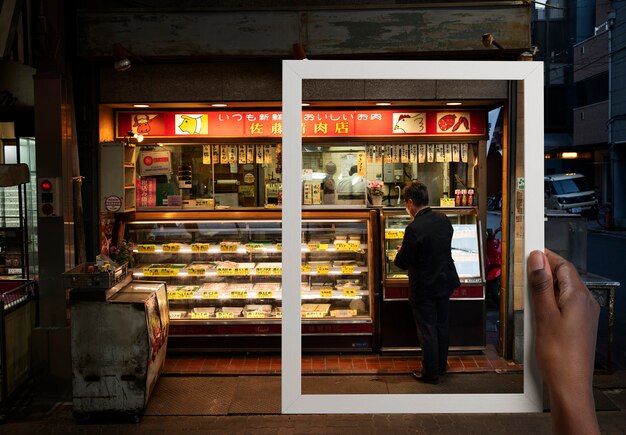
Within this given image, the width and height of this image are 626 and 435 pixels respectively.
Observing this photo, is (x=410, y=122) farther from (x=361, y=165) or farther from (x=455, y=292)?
(x=455, y=292)

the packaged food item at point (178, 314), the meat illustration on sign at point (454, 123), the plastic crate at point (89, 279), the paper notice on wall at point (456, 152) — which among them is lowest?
the packaged food item at point (178, 314)

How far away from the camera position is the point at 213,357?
27.5ft

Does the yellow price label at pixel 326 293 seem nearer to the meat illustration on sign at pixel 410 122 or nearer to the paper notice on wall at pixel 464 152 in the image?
the meat illustration on sign at pixel 410 122

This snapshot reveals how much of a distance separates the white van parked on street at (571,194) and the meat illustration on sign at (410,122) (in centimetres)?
2435

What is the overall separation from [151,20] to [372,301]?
188 inches

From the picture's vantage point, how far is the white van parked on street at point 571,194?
101ft

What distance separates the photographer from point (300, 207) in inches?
58.7

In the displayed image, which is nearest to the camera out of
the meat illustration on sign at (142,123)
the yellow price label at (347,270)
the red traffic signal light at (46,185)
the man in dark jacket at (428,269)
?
the red traffic signal light at (46,185)

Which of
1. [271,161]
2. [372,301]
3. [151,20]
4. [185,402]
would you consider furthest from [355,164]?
[185,402]

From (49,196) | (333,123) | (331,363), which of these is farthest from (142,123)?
(331,363)

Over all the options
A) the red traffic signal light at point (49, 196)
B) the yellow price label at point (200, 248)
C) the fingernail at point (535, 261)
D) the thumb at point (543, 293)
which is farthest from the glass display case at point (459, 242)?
the thumb at point (543, 293)

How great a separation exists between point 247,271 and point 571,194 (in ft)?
88.1

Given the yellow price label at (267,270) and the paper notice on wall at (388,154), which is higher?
the paper notice on wall at (388,154)

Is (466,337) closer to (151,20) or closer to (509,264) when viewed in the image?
(509,264)
